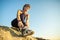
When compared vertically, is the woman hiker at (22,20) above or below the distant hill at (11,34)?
above

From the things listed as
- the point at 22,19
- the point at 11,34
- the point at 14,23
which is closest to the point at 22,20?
the point at 22,19

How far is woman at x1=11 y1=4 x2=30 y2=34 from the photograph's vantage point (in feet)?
8.11

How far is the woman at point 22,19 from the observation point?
8.11 feet

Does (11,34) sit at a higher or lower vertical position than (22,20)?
lower

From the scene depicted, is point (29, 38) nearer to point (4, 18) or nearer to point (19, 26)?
point (19, 26)

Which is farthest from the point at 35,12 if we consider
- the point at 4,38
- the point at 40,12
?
the point at 4,38

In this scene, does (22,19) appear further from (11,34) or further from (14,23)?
(11,34)

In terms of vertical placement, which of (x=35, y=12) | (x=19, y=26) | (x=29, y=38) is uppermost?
(x=35, y=12)

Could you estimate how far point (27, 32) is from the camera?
8.05 ft

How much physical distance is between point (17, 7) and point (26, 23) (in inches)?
10.4

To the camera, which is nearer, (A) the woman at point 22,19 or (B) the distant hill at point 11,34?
(B) the distant hill at point 11,34

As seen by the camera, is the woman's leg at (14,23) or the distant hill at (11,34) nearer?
the distant hill at (11,34)

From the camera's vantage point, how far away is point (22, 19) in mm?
2496

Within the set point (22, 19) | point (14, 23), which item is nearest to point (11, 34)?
point (14, 23)
